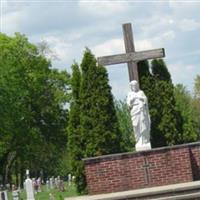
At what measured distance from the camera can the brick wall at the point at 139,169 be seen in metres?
18.7

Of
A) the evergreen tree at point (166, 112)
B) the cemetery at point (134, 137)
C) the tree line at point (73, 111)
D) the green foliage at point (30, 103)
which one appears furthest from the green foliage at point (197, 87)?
the evergreen tree at point (166, 112)

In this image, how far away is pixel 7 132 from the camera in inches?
2121

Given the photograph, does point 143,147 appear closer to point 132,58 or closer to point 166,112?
point 132,58

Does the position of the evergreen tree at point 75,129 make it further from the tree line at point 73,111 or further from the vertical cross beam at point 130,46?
the vertical cross beam at point 130,46

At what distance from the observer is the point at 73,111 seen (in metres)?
23.5

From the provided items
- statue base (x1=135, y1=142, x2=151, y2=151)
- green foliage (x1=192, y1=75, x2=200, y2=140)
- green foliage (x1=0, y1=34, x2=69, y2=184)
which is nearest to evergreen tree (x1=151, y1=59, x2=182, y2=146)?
statue base (x1=135, y1=142, x2=151, y2=151)

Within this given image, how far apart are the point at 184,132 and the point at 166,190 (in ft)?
27.3

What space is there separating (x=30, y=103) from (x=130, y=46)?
36.3 m

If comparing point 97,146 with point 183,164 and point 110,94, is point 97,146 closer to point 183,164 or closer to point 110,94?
point 110,94

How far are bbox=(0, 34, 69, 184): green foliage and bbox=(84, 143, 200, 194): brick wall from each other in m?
34.2

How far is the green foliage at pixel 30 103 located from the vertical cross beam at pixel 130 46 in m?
31.8

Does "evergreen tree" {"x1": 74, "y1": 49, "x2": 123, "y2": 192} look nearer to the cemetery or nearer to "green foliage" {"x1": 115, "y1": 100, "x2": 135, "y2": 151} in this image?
the cemetery

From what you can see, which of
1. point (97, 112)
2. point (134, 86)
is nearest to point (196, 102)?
point (97, 112)

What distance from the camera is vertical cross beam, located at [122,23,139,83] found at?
69.3ft
